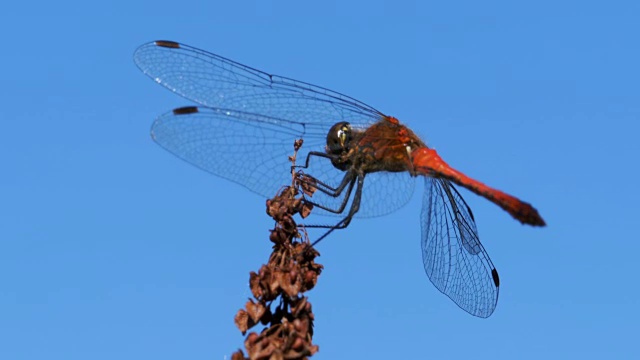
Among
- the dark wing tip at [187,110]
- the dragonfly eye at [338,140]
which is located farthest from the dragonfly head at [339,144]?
the dark wing tip at [187,110]

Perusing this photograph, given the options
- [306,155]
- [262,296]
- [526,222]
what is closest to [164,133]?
[306,155]

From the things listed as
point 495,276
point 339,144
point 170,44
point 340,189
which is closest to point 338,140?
point 339,144

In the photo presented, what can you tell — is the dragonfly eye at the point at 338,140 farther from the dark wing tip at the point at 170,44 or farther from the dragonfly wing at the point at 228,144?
the dark wing tip at the point at 170,44

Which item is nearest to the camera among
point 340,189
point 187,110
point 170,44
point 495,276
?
point 187,110

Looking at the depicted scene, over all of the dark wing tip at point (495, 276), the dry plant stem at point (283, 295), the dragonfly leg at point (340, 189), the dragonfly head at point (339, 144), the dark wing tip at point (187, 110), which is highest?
the dark wing tip at point (187, 110)

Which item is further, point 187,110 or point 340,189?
point 340,189

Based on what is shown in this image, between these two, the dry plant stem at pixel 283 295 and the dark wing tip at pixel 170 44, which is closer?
the dry plant stem at pixel 283 295

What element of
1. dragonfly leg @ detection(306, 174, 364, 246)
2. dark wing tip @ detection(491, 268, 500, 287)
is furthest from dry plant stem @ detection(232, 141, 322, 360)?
dark wing tip @ detection(491, 268, 500, 287)

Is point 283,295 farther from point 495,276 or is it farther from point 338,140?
point 495,276
